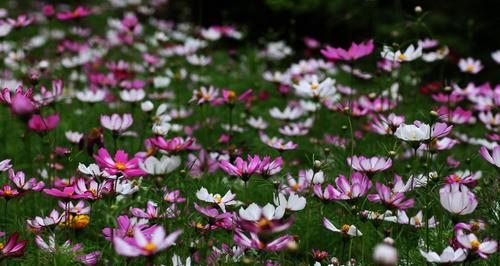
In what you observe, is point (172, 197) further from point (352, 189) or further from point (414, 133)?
point (414, 133)

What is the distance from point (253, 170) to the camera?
5.19 ft

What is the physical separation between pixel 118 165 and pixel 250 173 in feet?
1.18

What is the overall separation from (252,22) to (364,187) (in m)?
5.26

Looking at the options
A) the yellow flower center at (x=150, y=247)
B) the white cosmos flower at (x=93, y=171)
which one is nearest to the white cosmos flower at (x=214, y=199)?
the white cosmos flower at (x=93, y=171)

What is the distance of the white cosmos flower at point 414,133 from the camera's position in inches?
61.5

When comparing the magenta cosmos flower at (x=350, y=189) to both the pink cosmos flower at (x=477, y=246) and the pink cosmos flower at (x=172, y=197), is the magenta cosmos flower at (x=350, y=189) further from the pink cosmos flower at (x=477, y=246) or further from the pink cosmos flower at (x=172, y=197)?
the pink cosmos flower at (x=172, y=197)

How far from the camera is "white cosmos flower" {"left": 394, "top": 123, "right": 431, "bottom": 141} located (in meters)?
1.56

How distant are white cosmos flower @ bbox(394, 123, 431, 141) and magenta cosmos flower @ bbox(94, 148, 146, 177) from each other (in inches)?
27.8

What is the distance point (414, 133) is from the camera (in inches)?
61.8

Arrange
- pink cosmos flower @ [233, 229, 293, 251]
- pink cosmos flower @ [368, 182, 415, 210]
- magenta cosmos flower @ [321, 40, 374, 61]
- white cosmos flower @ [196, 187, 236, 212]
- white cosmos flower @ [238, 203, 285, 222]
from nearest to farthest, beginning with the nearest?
pink cosmos flower @ [233, 229, 293, 251] → white cosmos flower @ [238, 203, 285, 222] → pink cosmos flower @ [368, 182, 415, 210] → white cosmos flower @ [196, 187, 236, 212] → magenta cosmos flower @ [321, 40, 374, 61]

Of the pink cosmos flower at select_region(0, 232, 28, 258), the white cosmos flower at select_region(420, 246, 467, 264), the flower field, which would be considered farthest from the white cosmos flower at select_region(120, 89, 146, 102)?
the white cosmos flower at select_region(420, 246, 467, 264)

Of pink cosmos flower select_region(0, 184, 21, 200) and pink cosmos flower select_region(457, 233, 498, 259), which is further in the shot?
pink cosmos flower select_region(0, 184, 21, 200)

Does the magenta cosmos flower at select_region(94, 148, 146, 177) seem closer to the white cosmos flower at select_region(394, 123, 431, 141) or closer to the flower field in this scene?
the flower field

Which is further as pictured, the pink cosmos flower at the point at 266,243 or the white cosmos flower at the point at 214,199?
the white cosmos flower at the point at 214,199
